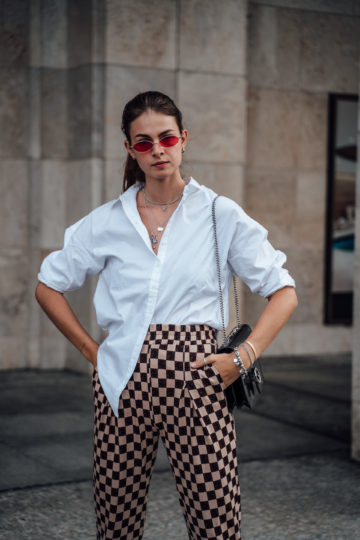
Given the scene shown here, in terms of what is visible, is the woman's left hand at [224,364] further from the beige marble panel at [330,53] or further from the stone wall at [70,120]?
the beige marble panel at [330,53]

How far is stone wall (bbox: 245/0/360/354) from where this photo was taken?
31.0 feet

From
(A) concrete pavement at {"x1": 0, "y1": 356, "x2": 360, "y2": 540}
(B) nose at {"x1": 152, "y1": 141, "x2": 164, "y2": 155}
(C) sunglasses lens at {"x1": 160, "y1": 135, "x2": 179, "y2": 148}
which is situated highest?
(C) sunglasses lens at {"x1": 160, "y1": 135, "x2": 179, "y2": 148}

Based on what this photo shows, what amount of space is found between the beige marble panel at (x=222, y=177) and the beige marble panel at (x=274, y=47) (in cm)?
131

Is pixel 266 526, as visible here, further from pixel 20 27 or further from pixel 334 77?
pixel 334 77

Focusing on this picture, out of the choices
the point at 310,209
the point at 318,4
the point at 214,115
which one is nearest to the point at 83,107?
the point at 214,115

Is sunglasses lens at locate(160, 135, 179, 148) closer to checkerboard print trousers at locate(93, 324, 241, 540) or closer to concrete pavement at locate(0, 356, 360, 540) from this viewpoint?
checkerboard print trousers at locate(93, 324, 241, 540)

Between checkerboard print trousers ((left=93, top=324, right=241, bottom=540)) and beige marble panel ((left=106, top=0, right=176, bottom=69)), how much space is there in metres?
5.87

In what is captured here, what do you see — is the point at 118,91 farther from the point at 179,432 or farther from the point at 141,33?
the point at 179,432

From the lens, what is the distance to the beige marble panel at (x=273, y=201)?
31.0 feet

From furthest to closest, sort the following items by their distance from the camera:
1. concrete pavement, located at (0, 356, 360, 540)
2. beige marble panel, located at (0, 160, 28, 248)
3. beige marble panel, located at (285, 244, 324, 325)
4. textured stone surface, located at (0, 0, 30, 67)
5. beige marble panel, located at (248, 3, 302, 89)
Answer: beige marble panel, located at (285, 244, 324, 325), beige marble panel, located at (248, 3, 302, 89), beige marble panel, located at (0, 160, 28, 248), textured stone surface, located at (0, 0, 30, 67), concrete pavement, located at (0, 356, 360, 540)

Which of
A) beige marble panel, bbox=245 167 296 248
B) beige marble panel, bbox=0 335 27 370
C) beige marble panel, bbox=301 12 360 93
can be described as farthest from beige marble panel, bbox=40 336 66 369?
beige marble panel, bbox=301 12 360 93

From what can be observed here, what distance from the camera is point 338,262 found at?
9836 mm

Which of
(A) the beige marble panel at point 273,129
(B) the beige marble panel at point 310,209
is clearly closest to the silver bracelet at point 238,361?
(A) the beige marble panel at point 273,129

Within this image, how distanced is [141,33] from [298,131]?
240cm
